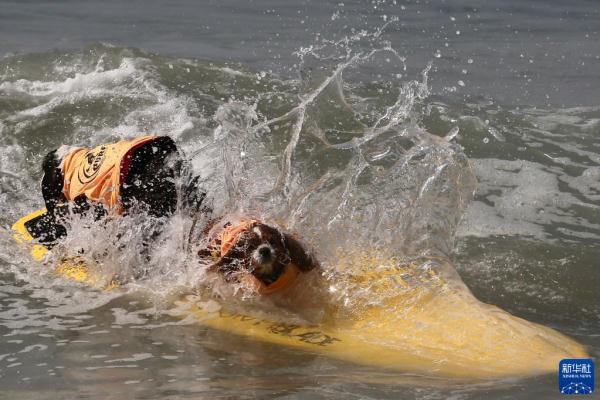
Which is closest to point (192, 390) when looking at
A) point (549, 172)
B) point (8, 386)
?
point (8, 386)

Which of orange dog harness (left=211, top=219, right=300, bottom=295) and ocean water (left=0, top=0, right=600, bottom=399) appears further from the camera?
orange dog harness (left=211, top=219, right=300, bottom=295)

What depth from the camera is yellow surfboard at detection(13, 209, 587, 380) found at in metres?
4.04

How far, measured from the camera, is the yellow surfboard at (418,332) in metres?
4.04

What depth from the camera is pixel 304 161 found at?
7.23 meters

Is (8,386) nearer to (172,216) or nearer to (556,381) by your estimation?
(172,216)

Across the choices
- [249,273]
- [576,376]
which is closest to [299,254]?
[249,273]

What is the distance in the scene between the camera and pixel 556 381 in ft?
12.5

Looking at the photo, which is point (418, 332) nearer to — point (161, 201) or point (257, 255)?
point (257, 255)

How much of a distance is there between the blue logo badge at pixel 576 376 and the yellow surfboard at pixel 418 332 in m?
0.05

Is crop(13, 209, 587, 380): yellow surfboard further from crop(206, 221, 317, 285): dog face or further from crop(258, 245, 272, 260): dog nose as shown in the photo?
crop(258, 245, 272, 260): dog nose

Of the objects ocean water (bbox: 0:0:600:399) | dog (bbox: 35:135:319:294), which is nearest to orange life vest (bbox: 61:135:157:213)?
dog (bbox: 35:135:319:294)

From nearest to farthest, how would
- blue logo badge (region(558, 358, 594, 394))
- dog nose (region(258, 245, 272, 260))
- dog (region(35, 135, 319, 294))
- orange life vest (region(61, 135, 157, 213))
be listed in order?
blue logo badge (region(558, 358, 594, 394)) < dog nose (region(258, 245, 272, 260)) < dog (region(35, 135, 319, 294)) < orange life vest (region(61, 135, 157, 213))

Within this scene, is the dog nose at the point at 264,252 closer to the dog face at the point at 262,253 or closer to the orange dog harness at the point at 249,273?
the dog face at the point at 262,253

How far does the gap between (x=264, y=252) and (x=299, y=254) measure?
0.29 m
